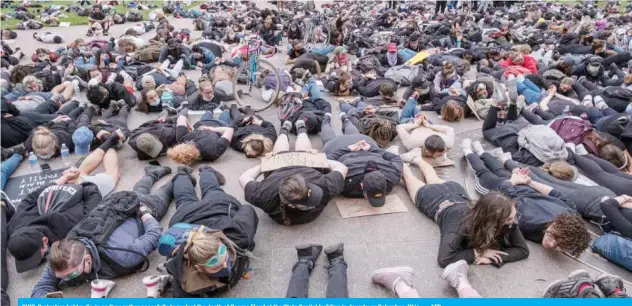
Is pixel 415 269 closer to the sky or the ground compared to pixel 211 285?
closer to the ground

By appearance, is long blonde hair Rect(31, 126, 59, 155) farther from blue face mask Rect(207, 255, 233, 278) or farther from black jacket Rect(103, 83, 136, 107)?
blue face mask Rect(207, 255, 233, 278)

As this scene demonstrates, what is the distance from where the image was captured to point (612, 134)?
5.60 metres

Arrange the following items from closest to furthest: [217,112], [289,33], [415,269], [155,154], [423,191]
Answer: [415,269] < [423,191] < [155,154] < [217,112] < [289,33]

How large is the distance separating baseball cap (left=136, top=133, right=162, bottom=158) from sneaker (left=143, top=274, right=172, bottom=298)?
8.50 feet

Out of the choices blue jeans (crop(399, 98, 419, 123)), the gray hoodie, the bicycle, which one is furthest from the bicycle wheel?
the gray hoodie

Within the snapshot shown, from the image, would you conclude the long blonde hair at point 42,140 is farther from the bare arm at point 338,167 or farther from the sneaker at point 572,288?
the sneaker at point 572,288

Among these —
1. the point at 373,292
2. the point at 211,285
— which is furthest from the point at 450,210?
the point at 211,285

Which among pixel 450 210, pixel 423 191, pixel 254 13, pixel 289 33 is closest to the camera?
pixel 450 210

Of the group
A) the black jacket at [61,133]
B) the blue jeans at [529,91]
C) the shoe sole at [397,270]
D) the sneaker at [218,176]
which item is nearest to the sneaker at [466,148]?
the shoe sole at [397,270]

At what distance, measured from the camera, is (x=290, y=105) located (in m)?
6.63

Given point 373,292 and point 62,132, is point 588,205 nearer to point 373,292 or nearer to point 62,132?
point 373,292

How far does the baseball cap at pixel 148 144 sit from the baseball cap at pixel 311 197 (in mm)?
2807

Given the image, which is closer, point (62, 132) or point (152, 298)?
point (152, 298)

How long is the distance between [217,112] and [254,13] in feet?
45.2
